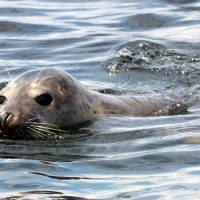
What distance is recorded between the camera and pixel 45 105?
7344mm

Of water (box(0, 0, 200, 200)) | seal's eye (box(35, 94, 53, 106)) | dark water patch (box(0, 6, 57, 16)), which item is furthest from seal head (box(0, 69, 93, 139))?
dark water patch (box(0, 6, 57, 16))

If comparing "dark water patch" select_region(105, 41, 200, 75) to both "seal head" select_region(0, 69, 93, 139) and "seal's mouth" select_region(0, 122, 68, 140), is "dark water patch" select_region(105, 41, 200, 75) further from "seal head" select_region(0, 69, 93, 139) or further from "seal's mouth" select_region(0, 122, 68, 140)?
"seal's mouth" select_region(0, 122, 68, 140)

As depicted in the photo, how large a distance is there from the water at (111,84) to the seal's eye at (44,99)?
397 mm

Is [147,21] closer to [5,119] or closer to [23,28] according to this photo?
[23,28]

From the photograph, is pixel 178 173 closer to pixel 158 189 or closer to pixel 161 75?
pixel 158 189

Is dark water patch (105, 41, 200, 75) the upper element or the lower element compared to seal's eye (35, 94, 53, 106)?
upper

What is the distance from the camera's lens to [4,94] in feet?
24.3

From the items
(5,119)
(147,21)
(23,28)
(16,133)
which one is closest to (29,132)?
(16,133)

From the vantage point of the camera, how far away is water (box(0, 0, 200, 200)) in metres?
5.21

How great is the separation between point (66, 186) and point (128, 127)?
7.05ft

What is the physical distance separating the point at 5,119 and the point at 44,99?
0.62 m

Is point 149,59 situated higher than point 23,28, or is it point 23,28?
point 23,28

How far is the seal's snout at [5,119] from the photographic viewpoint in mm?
6773

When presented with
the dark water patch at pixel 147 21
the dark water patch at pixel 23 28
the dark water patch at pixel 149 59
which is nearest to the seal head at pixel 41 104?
the dark water patch at pixel 149 59
